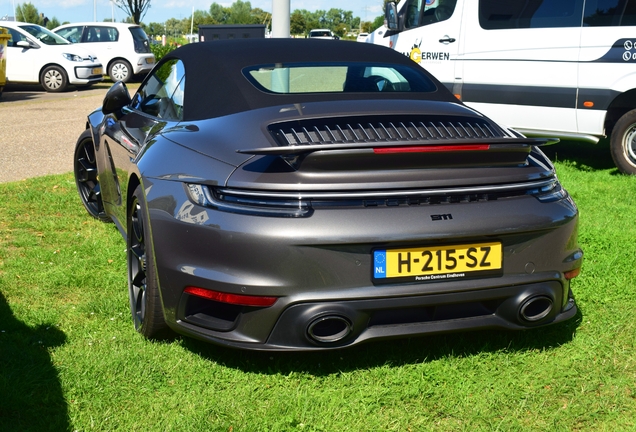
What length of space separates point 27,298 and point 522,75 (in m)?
6.18

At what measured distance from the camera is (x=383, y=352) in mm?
3467

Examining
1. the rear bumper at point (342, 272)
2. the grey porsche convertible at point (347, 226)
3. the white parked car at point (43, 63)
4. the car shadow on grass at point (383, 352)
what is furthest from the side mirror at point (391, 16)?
the white parked car at point (43, 63)

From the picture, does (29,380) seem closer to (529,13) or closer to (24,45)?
(529,13)

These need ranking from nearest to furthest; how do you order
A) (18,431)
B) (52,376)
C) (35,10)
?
1. (18,431)
2. (52,376)
3. (35,10)

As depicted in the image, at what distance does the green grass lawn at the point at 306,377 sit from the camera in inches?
113

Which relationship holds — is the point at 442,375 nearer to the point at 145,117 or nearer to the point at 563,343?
the point at 563,343

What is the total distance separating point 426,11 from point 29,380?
25.3 ft

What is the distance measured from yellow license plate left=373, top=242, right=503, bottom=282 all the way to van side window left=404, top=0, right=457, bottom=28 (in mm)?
6853

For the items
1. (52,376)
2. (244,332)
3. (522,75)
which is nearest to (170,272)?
(244,332)

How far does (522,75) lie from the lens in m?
8.52

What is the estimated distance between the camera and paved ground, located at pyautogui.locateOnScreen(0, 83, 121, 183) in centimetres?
862

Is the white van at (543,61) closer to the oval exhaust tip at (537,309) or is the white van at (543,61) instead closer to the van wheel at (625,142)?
the van wheel at (625,142)

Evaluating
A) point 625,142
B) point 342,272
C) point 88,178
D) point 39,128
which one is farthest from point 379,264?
point 39,128

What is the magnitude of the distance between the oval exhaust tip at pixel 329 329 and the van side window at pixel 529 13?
6212 millimetres
